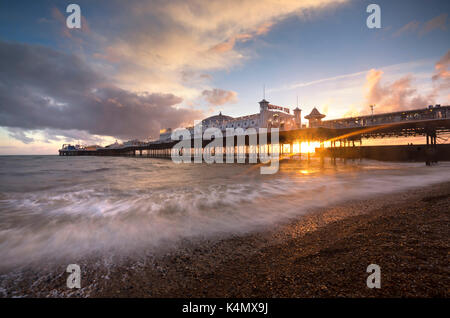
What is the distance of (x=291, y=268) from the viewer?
8.30 feet

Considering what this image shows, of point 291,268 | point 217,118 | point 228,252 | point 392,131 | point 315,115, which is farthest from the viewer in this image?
point 217,118

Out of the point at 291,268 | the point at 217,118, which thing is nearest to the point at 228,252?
the point at 291,268

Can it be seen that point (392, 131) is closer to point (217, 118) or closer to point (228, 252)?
point (228, 252)

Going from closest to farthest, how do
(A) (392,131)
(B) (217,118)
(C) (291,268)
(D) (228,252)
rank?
(C) (291,268), (D) (228,252), (A) (392,131), (B) (217,118)

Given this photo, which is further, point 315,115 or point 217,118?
point 217,118

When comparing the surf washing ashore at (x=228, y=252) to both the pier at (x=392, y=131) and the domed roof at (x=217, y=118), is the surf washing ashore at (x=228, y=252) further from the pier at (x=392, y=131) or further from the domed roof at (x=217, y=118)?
the domed roof at (x=217, y=118)

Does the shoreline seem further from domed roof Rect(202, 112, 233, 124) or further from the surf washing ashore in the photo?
domed roof Rect(202, 112, 233, 124)

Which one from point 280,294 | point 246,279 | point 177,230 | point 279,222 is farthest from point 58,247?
point 279,222

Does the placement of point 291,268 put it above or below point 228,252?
above

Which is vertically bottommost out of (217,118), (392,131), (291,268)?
(291,268)

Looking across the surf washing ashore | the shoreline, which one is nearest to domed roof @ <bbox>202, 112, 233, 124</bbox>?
the surf washing ashore

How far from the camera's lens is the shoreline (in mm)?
2039

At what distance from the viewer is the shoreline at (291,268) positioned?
2039 millimetres
